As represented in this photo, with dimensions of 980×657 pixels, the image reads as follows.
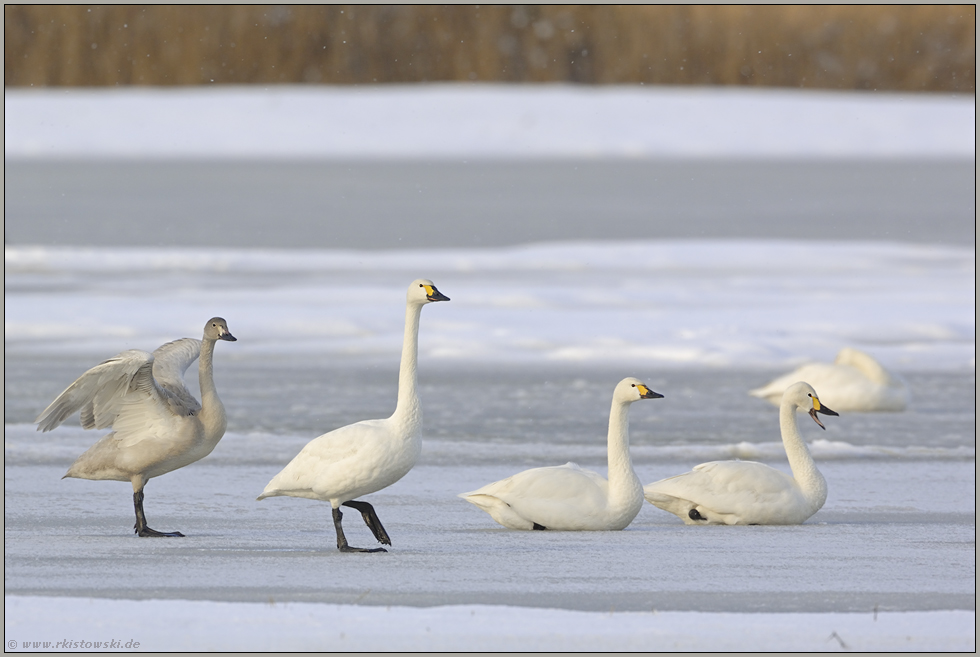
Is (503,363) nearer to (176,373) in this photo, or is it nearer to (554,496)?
(176,373)

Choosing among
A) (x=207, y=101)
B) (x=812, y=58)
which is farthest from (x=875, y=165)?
(x=207, y=101)

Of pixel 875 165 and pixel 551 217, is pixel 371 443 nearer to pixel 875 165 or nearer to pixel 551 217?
pixel 551 217

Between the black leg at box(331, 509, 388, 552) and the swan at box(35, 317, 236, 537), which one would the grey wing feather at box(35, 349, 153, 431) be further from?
the black leg at box(331, 509, 388, 552)

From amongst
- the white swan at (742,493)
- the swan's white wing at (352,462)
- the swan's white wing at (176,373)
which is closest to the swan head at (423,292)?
the swan's white wing at (352,462)

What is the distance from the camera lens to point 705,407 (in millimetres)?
7938

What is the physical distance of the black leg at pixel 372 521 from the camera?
5.02m

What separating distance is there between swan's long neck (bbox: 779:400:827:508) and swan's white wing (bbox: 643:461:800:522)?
63mm

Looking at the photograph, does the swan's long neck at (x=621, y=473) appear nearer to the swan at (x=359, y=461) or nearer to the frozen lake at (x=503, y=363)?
the frozen lake at (x=503, y=363)

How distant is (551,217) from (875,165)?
484cm

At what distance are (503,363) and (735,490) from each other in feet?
12.9

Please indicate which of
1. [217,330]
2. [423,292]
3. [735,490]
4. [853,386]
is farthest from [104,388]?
[853,386]

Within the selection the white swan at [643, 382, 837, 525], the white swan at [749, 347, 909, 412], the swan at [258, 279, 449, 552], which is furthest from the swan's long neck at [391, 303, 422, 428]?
the white swan at [749, 347, 909, 412]

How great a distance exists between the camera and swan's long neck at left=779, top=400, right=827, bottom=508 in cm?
540

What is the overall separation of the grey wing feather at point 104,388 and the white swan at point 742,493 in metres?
1.88
